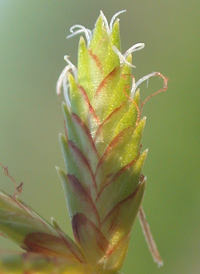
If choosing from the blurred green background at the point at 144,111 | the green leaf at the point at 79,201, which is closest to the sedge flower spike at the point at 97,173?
the green leaf at the point at 79,201

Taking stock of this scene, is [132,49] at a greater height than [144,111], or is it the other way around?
[144,111]

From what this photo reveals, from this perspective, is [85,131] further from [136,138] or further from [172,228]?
[172,228]

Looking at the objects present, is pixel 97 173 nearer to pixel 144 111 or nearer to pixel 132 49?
pixel 132 49

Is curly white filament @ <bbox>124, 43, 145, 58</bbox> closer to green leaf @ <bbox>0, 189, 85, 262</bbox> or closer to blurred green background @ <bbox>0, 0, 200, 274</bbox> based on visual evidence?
green leaf @ <bbox>0, 189, 85, 262</bbox>

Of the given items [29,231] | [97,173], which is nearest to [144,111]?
[97,173]

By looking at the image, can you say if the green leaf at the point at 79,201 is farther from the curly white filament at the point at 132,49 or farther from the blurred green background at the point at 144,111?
the blurred green background at the point at 144,111

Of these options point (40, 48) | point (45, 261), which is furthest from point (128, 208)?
point (40, 48)
